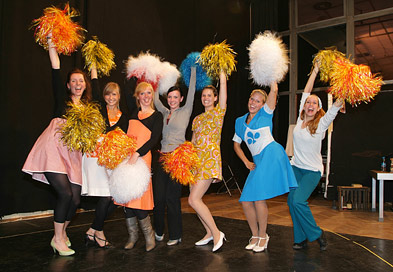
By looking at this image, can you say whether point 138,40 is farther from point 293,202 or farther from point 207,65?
point 293,202

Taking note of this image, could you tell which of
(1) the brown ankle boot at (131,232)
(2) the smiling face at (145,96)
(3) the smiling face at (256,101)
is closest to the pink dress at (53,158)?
(1) the brown ankle boot at (131,232)

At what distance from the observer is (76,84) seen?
10.2ft

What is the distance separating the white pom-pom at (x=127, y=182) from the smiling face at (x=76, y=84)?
764 mm

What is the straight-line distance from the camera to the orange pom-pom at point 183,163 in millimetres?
2943

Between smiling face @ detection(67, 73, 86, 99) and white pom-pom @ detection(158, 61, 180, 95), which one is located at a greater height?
white pom-pom @ detection(158, 61, 180, 95)

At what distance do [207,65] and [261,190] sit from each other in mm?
1243

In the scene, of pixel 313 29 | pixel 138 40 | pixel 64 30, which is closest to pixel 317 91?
pixel 313 29

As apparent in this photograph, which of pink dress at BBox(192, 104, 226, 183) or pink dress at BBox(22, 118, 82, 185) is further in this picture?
pink dress at BBox(192, 104, 226, 183)

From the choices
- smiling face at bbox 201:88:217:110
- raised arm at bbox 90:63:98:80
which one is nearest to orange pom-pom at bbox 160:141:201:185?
smiling face at bbox 201:88:217:110

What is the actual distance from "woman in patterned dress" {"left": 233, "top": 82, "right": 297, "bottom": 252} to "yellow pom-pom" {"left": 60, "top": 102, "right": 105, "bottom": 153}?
1.35m

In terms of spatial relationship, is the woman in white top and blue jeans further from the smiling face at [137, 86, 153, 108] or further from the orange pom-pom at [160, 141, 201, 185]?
the smiling face at [137, 86, 153, 108]

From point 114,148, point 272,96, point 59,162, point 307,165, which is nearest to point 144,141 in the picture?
point 114,148

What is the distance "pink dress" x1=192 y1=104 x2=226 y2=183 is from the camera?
312 cm

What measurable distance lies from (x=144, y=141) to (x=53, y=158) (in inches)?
30.0
